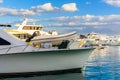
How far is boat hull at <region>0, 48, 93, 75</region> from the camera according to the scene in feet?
54.0

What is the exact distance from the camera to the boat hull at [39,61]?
16.5 meters

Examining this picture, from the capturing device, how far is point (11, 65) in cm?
1661

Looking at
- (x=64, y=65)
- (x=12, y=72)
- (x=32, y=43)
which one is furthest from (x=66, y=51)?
(x=12, y=72)

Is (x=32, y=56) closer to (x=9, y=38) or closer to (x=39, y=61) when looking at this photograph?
(x=39, y=61)

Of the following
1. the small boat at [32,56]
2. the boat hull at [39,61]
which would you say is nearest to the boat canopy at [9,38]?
the small boat at [32,56]

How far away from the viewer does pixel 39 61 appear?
1694 cm

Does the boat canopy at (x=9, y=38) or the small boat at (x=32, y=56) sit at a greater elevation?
the boat canopy at (x=9, y=38)

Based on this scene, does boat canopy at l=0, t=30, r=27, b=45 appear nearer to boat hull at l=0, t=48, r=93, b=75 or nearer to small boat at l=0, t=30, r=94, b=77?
small boat at l=0, t=30, r=94, b=77

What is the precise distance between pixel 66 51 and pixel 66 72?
149cm

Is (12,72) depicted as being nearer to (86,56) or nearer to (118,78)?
(86,56)

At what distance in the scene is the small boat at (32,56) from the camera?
53.9ft

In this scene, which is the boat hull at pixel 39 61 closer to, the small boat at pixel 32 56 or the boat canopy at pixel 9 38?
the small boat at pixel 32 56

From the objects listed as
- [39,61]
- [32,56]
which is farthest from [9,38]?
[39,61]

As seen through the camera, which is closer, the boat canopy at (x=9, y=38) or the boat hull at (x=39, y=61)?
the boat hull at (x=39, y=61)
